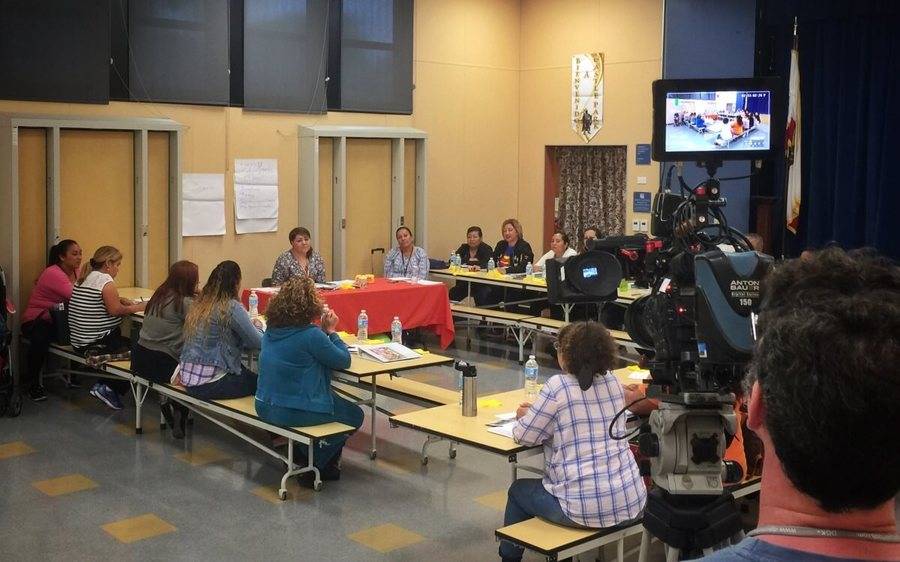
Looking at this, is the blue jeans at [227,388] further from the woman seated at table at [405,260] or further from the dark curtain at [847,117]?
the dark curtain at [847,117]

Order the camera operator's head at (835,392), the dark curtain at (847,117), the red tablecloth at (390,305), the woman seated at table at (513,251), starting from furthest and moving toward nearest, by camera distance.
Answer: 1. the woman seated at table at (513,251)
2. the dark curtain at (847,117)
3. the red tablecloth at (390,305)
4. the camera operator's head at (835,392)

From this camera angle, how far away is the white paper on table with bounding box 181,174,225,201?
10.0 meters

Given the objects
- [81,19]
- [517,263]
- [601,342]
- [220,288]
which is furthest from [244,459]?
[517,263]

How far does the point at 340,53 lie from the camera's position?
1110 cm

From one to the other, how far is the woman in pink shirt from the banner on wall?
6.03 meters

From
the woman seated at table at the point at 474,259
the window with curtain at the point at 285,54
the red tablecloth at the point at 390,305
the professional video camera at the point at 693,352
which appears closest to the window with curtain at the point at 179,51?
the window with curtain at the point at 285,54

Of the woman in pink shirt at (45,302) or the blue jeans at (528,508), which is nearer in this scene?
the blue jeans at (528,508)

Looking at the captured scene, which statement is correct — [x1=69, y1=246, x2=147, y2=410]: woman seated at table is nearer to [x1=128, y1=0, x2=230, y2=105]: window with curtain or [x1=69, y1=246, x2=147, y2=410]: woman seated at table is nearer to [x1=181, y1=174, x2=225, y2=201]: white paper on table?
[x1=181, y1=174, x2=225, y2=201]: white paper on table

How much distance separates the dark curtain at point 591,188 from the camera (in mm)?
12219

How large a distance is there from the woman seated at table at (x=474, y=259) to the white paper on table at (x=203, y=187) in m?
2.77

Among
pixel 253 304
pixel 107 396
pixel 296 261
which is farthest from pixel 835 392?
pixel 296 261

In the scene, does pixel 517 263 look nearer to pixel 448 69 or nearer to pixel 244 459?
pixel 448 69

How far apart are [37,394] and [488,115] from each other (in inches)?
258

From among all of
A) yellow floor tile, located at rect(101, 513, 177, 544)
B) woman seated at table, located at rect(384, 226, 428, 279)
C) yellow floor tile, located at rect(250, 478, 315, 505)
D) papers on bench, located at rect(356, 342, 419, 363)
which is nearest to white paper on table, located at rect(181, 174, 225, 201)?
woman seated at table, located at rect(384, 226, 428, 279)
